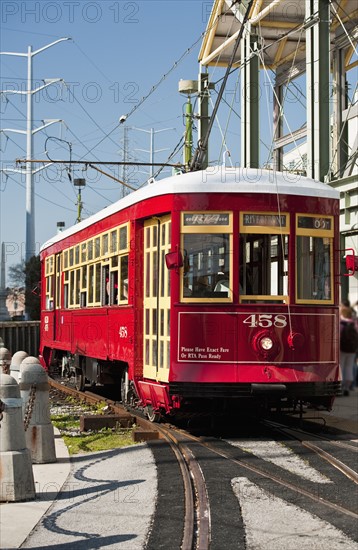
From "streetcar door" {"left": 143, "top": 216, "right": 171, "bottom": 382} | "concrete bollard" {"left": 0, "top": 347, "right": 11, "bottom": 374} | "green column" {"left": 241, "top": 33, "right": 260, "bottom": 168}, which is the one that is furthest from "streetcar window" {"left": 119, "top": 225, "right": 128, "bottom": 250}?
"green column" {"left": 241, "top": 33, "right": 260, "bottom": 168}

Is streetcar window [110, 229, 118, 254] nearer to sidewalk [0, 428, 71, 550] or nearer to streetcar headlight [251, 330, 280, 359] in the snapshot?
streetcar headlight [251, 330, 280, 359]

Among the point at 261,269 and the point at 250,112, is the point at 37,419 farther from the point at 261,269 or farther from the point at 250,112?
the point at 250,112

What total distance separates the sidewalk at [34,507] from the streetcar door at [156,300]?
1.96m

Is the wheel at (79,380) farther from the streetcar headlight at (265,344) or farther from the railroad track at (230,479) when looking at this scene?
the streetcar headlight at (265,344)

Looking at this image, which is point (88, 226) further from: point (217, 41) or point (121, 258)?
point (217, 41)

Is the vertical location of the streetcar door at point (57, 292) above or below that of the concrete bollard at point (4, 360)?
above

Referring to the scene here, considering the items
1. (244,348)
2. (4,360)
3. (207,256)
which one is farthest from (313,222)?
(4,360)

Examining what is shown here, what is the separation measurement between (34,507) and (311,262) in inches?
184

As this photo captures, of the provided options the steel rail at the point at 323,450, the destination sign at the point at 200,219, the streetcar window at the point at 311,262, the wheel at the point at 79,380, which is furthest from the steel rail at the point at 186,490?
the wheel at the point at 79,380

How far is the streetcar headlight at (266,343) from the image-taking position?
10.9 m

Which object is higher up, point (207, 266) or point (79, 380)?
point (207, 266)

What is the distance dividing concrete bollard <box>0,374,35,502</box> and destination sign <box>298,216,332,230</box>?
13.3ft

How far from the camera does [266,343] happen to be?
11.0 m

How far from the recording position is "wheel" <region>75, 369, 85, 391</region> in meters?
18.5
